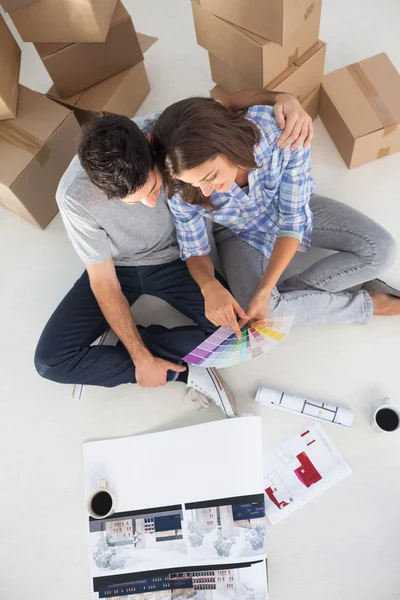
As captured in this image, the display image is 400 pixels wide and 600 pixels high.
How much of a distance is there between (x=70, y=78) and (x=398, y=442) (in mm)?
1721

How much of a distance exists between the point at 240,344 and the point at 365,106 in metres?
0.95

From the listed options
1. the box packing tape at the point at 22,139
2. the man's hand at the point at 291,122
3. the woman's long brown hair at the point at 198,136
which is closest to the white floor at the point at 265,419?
the box packing tape at the point at 22,139

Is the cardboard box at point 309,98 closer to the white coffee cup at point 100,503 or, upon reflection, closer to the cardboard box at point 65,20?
the cardboard box at point 65,20

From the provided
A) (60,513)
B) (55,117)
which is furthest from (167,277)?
(60,513)

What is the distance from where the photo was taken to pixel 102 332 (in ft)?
4.99

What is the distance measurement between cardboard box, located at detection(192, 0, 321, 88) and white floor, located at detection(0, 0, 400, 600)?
0.40m

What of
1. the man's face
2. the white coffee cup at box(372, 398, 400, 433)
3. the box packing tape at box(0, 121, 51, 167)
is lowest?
the white coffee cup at box(372, 398, 400, 433)

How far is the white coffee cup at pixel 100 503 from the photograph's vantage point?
1363mm

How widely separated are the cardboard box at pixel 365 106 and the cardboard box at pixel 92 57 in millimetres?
757

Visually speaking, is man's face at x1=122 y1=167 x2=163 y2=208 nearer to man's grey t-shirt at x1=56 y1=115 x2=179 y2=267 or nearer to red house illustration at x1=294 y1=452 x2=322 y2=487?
man's grey t-shirt at x1=56 y1=115 x2=179 y2=267

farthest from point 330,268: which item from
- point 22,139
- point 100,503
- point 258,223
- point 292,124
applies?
point 22,139

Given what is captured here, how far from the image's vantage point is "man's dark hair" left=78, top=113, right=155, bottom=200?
0.93m

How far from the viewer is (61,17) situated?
1476 millimetres

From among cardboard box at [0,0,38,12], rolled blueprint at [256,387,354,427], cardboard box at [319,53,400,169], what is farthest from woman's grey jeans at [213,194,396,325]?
cardboard box at [0,0,38,12]
